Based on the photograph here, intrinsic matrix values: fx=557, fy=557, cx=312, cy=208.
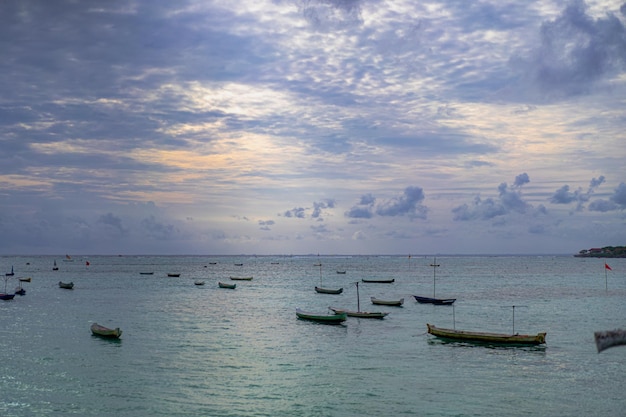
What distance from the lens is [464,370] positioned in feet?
137

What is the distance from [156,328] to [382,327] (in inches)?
1005

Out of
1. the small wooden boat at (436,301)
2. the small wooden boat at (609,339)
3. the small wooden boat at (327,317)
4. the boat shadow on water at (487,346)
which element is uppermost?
the small wooden boat at (609,339)

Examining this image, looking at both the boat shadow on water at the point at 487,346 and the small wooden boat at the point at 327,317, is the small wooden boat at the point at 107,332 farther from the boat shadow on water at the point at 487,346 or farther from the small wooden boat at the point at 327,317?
the boat shadow on water at the point at 487,346

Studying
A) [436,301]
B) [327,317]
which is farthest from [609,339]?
[436,301]

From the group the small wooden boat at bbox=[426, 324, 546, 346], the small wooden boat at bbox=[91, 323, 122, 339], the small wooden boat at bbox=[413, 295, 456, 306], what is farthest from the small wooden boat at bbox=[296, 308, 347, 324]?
the small wooden boat at bbox=[413, 295, 456, 306]

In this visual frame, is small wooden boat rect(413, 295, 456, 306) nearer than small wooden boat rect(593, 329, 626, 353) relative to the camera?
No

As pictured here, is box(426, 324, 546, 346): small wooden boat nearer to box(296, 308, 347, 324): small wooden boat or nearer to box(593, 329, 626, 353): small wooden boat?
box(296, 308, 347, 324): small wooden boat

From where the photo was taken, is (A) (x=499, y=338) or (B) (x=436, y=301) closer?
(A) (x=499, y=338)

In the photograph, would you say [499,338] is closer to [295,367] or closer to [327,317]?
[295,367]

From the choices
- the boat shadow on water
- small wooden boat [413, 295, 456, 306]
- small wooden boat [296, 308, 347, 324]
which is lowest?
small wooden boat [413, 295, 456, 306]

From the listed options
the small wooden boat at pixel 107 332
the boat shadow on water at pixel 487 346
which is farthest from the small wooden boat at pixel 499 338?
the small wooden boat at pixel 107 332

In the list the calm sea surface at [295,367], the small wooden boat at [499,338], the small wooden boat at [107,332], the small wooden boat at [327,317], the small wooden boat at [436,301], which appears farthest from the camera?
the small wooden boat at [436,301]

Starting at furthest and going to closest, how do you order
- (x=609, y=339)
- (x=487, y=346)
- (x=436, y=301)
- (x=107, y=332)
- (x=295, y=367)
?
(x=436, y=301), (x=107, y=332), (x=487, y=346), (x=295, y=367), (x=609, y=339)

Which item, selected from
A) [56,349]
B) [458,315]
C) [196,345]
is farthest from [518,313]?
[56,349]
